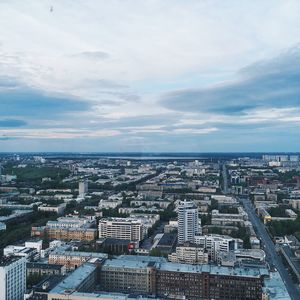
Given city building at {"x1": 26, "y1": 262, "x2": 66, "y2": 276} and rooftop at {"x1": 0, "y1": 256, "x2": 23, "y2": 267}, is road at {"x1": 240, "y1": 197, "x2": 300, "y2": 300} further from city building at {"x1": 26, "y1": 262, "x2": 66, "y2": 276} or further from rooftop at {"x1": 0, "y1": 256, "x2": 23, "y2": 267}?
rooftop at {"x1": 0, "y1": 256, "x2": 23, "y2": 267}

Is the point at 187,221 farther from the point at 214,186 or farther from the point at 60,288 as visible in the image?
the point at 214,186

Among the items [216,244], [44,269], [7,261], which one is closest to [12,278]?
[7,261]

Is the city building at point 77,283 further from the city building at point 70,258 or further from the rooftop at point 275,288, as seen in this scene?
the rooftop at point 275,288

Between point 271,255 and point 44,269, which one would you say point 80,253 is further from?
point 271,255

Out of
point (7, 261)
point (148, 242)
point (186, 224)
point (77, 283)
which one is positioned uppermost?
point (7, 261)

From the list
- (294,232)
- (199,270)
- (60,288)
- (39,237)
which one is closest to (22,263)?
(60,288)

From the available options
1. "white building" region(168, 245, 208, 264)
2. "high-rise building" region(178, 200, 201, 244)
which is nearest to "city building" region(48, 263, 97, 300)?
"white building" region(168, 245, 208, 264)

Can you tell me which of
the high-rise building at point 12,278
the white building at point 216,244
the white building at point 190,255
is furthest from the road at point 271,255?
the high-rise building at point 12,278
